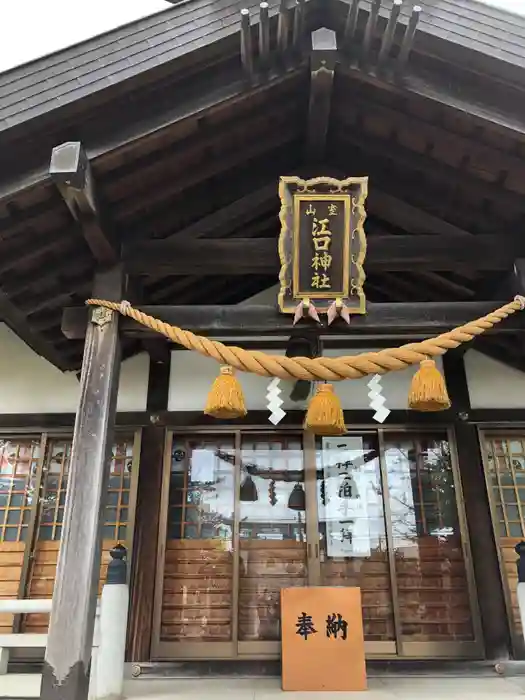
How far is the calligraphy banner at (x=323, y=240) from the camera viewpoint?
12.8ft

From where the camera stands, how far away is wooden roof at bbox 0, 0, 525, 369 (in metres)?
3.50

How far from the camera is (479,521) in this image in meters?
5.32

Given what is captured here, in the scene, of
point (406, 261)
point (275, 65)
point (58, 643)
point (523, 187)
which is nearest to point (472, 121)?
point (523, 187)

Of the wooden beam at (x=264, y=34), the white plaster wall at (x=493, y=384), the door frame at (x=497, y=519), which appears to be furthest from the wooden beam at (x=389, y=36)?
the door frame at (x=497, y=519)

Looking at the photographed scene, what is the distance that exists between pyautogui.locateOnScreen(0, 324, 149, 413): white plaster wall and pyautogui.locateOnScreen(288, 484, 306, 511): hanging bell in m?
1.79

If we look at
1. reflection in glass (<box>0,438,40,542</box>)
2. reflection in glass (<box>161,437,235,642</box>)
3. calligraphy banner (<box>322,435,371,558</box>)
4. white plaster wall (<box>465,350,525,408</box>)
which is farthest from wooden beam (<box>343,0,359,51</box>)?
reflection in glass (<box>0,438,40,542</box>)

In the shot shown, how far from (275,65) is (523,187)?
191cm

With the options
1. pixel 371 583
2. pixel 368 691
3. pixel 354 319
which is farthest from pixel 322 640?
pixel 354 319

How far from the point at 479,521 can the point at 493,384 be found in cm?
142

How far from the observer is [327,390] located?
397 centimetres

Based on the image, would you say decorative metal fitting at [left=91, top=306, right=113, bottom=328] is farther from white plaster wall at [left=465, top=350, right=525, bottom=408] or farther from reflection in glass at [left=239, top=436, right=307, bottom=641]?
white plaster wall at [left=465, top=350, right=525, bottom=408]

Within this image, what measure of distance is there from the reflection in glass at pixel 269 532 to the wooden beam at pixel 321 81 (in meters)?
3.04

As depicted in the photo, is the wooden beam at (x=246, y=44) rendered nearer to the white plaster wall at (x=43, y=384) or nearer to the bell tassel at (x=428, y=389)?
the bell tassel at (x=428, y=389)

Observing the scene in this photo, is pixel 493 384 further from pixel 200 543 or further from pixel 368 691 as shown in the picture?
pixel 200 543
